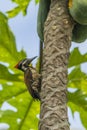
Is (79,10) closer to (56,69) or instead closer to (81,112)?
(56,69)

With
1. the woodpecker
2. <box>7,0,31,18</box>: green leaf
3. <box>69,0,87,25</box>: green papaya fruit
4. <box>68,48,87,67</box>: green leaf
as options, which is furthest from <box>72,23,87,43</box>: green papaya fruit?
<box>7,0,31,18</box>: green leaf

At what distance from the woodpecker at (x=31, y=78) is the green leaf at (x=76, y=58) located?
80 centimetres

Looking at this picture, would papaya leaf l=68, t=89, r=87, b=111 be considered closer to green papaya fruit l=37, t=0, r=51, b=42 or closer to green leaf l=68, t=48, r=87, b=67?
green leaf l=68, t=48, r=87, b=67

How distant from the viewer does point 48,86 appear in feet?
6.76

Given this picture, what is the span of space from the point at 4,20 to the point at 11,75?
1.74 feet

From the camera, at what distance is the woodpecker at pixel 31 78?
2.25 m

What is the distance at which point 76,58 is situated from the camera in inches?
133

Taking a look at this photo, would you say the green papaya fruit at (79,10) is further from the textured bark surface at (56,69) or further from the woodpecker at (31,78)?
the woodpecker at (31,78)

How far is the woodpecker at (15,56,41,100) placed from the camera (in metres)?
2.25

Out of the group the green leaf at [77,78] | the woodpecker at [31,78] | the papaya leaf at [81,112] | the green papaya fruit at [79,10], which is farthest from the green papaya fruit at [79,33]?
the papaya leaf at [81,112]

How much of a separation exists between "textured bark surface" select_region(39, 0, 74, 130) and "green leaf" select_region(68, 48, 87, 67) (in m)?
1.04

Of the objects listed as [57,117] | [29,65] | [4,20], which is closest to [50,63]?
[57,117]

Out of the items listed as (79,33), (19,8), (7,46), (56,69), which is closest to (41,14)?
(79,33)

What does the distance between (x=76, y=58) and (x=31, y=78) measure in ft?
3.55
